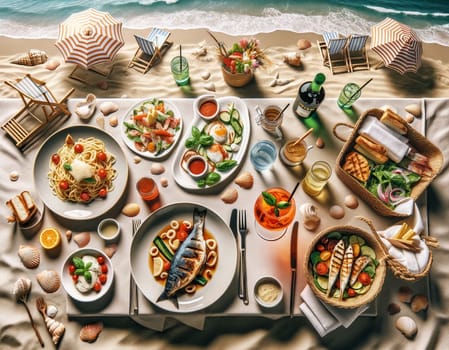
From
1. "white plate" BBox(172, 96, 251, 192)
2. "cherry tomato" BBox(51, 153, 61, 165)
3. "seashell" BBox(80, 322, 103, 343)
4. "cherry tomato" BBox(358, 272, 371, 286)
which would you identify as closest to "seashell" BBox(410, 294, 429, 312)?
"cherry tomato" BBox(358, 272, 371, 286)

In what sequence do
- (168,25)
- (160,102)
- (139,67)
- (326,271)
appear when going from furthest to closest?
(168,25)
(139,67)
(160,102)
(326,271)

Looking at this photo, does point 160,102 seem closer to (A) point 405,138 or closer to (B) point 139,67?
(B) point 139,67

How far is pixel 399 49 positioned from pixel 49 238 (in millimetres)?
3744

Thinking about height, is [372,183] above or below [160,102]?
below

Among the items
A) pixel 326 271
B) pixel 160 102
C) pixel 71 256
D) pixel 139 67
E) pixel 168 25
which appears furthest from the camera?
pixel 168 25

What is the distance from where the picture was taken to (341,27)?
4.63m

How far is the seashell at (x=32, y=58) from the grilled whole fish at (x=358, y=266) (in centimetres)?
390

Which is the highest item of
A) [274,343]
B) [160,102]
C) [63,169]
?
[160,102]

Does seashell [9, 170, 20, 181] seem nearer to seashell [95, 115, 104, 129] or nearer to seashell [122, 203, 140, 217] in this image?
seashell [95, 115, 104, 129]

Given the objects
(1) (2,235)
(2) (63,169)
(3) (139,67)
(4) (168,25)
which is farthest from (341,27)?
(1) (2,235)

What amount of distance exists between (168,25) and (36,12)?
72.6 inches

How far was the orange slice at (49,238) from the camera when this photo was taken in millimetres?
2623

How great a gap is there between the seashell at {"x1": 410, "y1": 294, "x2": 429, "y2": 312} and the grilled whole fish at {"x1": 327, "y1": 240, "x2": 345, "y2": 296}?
2.61 ft

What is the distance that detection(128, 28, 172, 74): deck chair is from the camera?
380 centimetres
